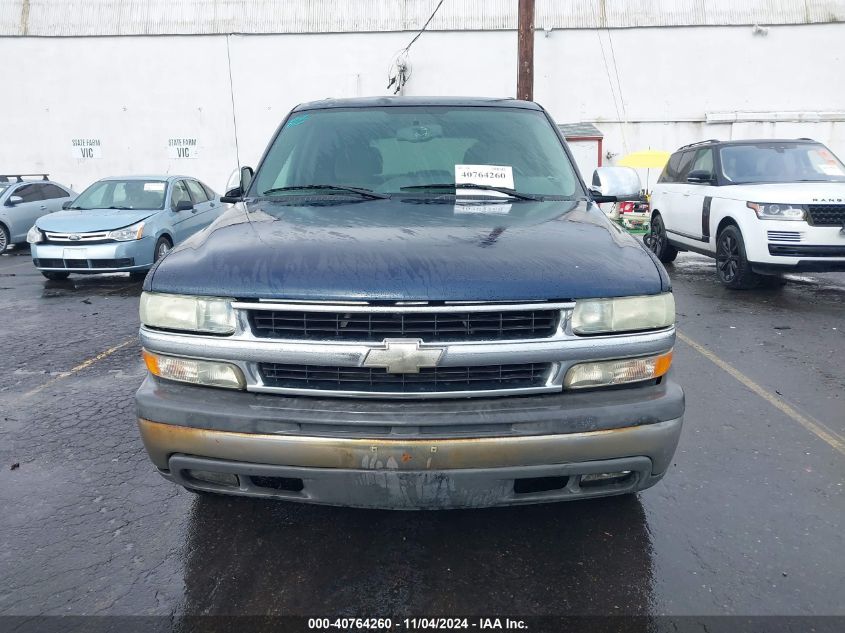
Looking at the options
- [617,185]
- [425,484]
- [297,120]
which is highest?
[297,120]

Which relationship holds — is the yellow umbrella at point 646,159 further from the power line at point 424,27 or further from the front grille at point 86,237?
the front grille at point 86,237

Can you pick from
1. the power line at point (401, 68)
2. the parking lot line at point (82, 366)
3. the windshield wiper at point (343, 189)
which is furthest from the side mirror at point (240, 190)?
the power line at point (401, 68)

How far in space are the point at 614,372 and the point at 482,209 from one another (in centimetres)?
107

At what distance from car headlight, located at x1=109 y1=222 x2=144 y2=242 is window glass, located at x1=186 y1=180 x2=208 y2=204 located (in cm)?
219

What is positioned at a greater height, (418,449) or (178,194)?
(178,194)

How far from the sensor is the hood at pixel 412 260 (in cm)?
219

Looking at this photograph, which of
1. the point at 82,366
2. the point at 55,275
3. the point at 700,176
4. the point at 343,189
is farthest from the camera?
the point at 55,275

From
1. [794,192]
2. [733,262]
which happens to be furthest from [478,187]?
[733,262]

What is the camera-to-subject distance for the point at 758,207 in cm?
766

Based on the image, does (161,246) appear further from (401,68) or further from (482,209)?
(401,68)

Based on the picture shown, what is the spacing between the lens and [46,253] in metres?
8.99

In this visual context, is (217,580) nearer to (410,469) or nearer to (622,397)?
(410,469)

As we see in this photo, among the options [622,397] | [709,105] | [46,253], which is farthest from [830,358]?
[709,105]

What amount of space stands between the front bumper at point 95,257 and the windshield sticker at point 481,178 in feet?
22.6
